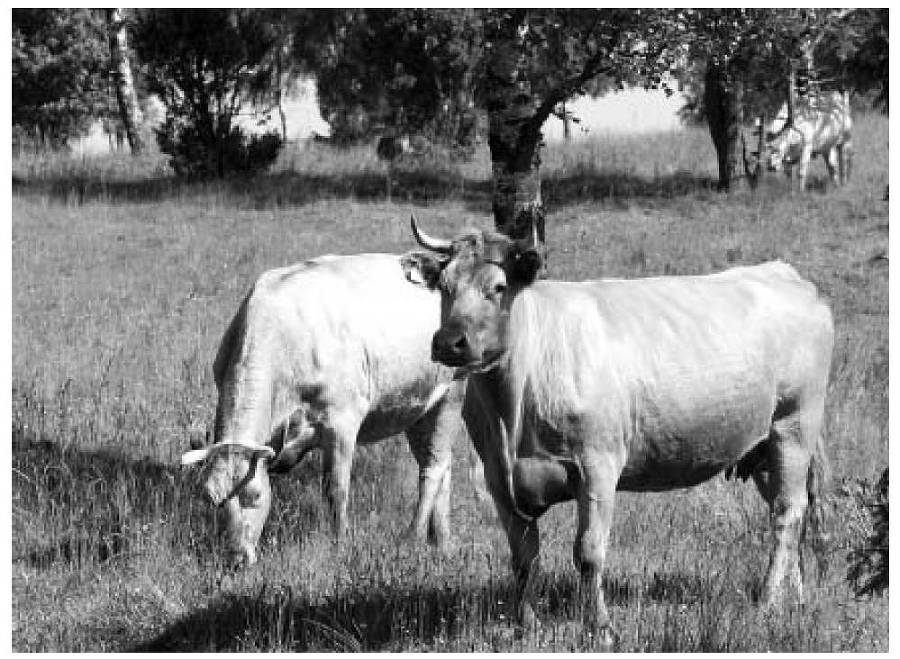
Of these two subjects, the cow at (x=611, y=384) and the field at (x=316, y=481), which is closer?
the cow at (x=611, y=384)

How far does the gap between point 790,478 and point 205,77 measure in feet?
70.7

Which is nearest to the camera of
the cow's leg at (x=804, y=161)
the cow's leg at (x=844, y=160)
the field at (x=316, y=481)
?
the field at (x=316, y=481)

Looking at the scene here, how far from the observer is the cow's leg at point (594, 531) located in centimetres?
659

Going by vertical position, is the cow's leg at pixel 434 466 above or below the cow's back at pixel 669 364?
below

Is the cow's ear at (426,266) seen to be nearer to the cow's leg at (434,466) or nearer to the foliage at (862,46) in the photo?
the cow's leg at (434,466)

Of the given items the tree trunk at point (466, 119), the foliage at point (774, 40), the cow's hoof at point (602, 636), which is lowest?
the cow's hoof at point (602, 636)

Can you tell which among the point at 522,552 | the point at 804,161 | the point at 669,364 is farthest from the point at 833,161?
the point at 522,552

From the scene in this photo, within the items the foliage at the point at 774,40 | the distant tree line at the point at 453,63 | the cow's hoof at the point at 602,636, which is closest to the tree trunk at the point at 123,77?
the distant tree line at the point at 453,63

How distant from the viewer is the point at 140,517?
347 inches

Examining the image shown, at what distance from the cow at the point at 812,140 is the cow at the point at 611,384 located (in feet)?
59.9

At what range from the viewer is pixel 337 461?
8875 millimetres

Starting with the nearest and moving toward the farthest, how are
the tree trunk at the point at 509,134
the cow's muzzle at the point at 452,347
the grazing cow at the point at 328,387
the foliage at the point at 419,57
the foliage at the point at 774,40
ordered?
the cow's muzzle at the point at 452,347, the grazing cow at the point at 328,387, the tree trunk at the point at 509,134, the foliage at the point at 774,40, the foliage at the point at 419,57

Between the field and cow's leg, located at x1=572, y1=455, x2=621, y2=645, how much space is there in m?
0.14

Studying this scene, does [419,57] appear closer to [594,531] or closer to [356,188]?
[356,188]
